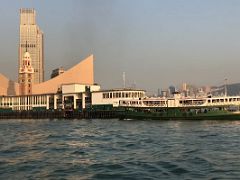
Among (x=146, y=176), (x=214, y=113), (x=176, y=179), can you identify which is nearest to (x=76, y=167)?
(x=146, y=176)

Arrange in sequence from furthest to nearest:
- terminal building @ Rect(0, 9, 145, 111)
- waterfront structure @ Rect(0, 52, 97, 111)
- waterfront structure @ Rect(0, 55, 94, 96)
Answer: waterfront structure @ Rect(0, 55, 94, 96), waterfront structure @ Rect(0, 52, 97, 111), terminal building @ Rect(0, 9, 145, 111)

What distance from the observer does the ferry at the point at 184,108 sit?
51531mm

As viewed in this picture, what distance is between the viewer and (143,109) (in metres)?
57.4

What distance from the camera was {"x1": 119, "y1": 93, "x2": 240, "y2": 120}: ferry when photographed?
51.5 metres

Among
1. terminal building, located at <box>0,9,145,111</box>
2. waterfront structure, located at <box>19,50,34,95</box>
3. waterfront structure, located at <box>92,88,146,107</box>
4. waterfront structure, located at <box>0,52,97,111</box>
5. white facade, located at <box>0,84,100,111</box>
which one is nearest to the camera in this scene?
waterfront structure, located at <box>92,88,146,107</box>

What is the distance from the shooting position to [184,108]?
179 feet

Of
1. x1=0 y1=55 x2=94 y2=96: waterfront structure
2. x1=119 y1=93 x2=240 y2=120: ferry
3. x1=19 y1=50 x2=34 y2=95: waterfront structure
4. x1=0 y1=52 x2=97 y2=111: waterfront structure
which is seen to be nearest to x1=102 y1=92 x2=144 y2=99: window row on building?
x1=0 y1=52 x2=97 y2=111: waterfront structure

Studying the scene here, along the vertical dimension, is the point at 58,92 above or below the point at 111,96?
above

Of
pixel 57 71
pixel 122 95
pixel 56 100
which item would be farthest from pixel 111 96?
pixel 57 71

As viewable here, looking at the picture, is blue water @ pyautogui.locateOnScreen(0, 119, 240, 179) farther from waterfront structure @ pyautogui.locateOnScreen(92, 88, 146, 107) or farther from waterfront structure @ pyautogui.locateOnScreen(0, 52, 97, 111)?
waterfront structure @ pyautogui.locateOnScreen(0, 52, 97, 111)

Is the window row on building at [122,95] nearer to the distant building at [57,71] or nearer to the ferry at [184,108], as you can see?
the ferry at [184,108]

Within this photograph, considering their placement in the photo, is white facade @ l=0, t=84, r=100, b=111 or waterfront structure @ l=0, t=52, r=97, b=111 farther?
waterfront structure @ l=0, t=52, r=97, b=111

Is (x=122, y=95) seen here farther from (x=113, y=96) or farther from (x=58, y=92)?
(x=58, y=92)

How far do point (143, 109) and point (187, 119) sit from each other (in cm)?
753
